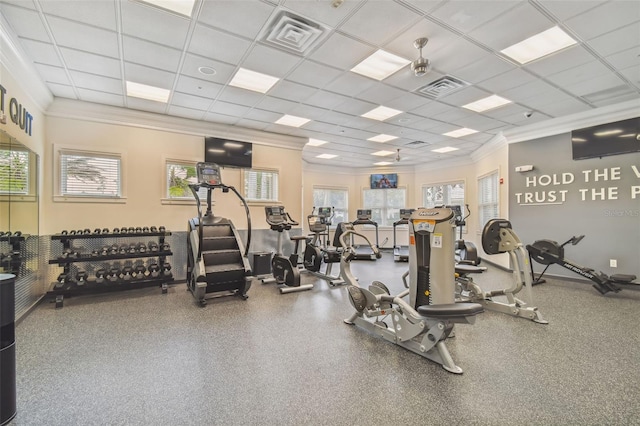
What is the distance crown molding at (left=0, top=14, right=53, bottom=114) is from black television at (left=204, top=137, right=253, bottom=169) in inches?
99.6

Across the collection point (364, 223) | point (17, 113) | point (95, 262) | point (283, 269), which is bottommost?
point (283, 269)

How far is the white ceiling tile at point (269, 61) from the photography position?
355 centimetres

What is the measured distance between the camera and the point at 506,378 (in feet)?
7.34

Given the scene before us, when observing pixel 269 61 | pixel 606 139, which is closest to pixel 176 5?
pixel 269 61

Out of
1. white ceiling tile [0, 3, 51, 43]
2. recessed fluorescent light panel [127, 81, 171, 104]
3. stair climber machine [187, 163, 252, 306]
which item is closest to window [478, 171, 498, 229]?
stair climber machine [187, 163, 252, 306]

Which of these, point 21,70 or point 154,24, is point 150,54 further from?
point 21,70

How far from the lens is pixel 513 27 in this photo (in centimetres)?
304

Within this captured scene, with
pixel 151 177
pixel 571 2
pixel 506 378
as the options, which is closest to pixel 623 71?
pixel 571 2

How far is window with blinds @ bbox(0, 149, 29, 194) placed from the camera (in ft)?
10.0

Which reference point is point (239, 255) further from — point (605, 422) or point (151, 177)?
point (605, 422)

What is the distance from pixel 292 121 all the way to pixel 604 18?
4733 mm

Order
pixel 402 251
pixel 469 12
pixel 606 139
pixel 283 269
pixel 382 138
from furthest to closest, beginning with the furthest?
pixel 402 251
pixel 382 138
pixel 606 139
pixel 283 269
pixel 469 12

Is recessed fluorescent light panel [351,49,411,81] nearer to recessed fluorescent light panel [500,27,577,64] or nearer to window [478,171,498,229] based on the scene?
recessed fluorescent light panel [500,27,577,64]

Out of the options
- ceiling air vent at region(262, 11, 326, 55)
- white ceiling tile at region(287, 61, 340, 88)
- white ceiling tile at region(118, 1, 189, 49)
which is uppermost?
ceiling air vent at region(262, 11, 326, 55)
